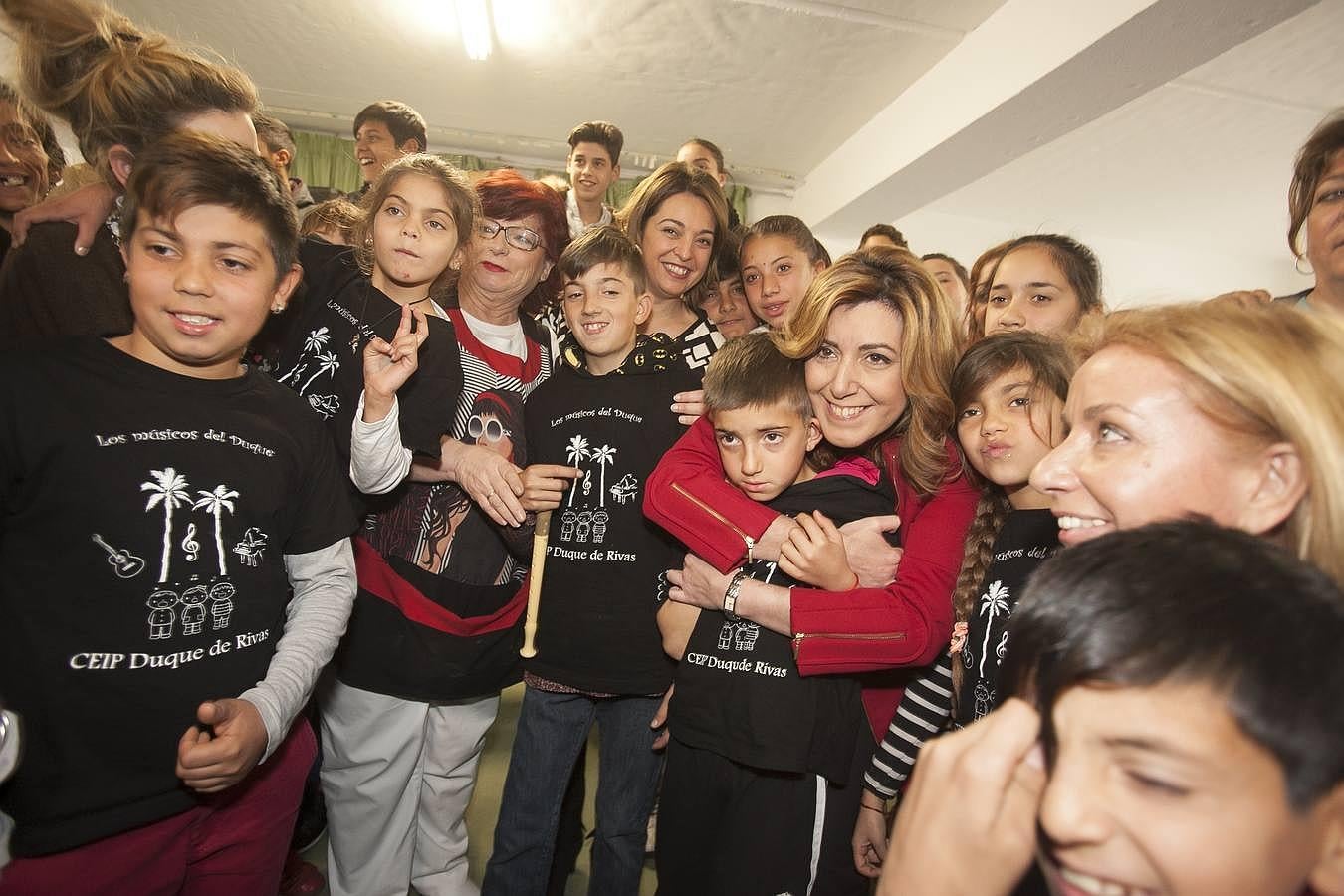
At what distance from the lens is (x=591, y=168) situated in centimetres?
460

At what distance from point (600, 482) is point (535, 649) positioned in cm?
54

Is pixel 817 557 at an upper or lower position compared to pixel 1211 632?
lower

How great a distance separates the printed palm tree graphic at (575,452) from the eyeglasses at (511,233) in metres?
0.77

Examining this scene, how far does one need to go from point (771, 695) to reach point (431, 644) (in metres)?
1.04

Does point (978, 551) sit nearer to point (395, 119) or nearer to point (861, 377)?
point (861, 377)

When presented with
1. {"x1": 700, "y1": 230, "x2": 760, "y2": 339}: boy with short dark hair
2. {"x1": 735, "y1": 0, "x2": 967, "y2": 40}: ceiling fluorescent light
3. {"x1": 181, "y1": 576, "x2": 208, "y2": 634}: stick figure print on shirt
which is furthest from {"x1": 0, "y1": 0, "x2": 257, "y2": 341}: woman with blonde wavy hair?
{"x1": 735, "y1": 0, "x2": 967, "y2": 40}: ceiling fluorescent light

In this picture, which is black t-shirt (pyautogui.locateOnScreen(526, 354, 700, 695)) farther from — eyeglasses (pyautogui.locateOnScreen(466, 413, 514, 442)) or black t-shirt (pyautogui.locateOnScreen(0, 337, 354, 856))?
black t-shirt (pyautogui.locateOnScreen(0, 337, 354, 856))

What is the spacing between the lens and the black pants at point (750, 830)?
1606 mm

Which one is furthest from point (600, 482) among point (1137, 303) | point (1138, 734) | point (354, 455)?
point (1138, 734)

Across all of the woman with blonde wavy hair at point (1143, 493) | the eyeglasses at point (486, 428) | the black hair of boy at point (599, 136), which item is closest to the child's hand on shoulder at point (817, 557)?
the woman with blonde wavy hair at point (1143, 493)

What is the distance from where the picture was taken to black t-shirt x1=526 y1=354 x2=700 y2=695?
200 cm

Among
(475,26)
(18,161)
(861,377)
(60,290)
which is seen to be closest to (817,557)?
(861,377)

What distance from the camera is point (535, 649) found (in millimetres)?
2072

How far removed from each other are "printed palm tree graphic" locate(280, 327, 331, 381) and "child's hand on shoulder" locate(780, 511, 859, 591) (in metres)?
1.43
